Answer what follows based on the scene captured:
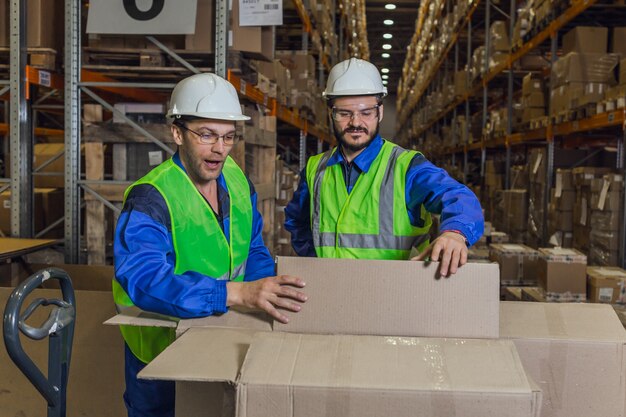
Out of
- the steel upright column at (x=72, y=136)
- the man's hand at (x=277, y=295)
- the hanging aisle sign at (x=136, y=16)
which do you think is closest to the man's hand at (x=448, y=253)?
the man's hand at (x=277, y=295)

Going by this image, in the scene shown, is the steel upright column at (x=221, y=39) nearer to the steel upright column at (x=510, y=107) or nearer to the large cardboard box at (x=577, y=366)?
the large cardboard box at (x=577, y=366)

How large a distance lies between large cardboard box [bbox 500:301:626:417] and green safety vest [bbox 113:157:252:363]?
98 centimetres

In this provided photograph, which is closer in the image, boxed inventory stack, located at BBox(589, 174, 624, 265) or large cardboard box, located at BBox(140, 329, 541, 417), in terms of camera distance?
large cardboard box, located at BBox(140, 329, 541, 417)

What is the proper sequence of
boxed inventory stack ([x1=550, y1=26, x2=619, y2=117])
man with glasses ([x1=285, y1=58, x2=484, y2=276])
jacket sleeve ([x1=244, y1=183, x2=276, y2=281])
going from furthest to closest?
1. boxed inventory stack ([x1=550, y1=26, x2=619, y2=117])
2. man with glasses ([x1=285, y1=58, x2=484, y2=276])
3. jacket sleeve ([x1=244, y1=183, x2=276, y2=281])

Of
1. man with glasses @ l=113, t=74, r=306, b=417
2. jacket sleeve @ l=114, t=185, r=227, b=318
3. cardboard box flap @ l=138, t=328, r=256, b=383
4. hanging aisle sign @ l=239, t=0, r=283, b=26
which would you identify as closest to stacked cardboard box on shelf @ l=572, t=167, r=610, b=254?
hanging aisle sign @ l=239, t=0, r=283, b=26

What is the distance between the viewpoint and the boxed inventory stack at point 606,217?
16.9 feet

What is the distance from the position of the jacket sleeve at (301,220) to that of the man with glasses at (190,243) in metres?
0.63

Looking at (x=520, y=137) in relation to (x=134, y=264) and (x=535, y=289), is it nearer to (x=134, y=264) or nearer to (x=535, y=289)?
(x=535, y=289)

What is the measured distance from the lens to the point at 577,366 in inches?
63.6

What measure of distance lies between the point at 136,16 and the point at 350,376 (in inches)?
131

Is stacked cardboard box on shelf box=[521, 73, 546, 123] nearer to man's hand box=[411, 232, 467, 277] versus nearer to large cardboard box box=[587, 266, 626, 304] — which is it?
large cardboard box box=[587, 266, 626, 304]

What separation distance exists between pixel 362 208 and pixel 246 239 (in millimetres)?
583

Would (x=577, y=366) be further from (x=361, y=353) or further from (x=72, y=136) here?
(x=72, y=136)

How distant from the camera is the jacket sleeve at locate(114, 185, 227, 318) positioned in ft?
5.84
